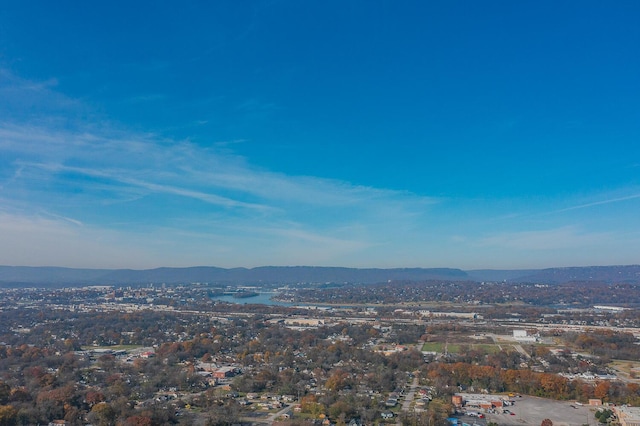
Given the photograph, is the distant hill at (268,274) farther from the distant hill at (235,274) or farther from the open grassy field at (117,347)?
the open grassy field at (117,347)

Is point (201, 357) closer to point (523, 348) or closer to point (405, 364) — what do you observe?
point (405, 364)

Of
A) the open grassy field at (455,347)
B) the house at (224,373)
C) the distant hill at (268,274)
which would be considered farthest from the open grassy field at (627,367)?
the distant hill at (268,274)

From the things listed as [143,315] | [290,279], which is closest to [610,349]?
[143,315]

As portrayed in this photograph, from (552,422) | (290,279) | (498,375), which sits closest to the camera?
(552,422)

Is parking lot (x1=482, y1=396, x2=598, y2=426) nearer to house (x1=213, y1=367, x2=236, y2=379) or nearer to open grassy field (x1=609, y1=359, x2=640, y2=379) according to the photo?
open grassy field (x1=609, y1=359, x2=640, y2=379)

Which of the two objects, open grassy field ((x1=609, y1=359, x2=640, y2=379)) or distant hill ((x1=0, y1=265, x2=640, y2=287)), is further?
distant hill ((x1=0, y1=265, x2=640, y2=287))

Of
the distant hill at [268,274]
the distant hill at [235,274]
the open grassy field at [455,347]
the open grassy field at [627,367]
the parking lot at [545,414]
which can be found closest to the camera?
the parking lot at [545,414]

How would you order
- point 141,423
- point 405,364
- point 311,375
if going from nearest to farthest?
point 141,423
point 311,375
point 405,364

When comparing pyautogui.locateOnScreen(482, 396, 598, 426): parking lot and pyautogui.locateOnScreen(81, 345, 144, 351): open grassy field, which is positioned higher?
pyautogui.locateOnScreen(81, 345, 144, 351): open grassy field

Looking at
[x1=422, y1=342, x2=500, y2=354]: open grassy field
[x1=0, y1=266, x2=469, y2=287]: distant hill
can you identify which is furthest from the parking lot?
[x1=0, y1=266, x2=469, y2=287]: distant hill
